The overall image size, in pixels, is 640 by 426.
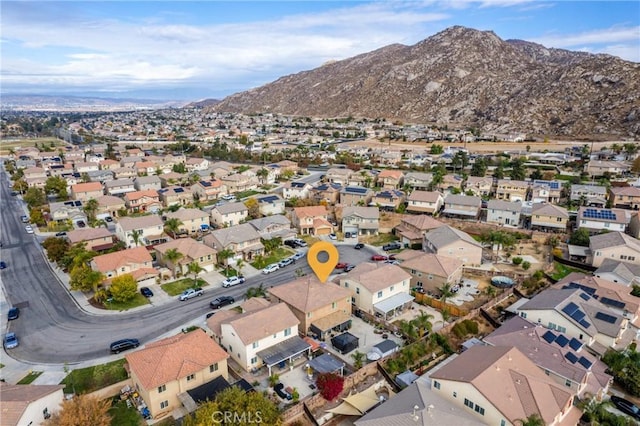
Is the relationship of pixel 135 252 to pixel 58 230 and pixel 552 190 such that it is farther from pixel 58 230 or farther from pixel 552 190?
pixel 552 190

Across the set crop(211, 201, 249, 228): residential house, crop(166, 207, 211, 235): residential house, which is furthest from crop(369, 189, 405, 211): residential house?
crop(166, 207, 211, 235): residential house

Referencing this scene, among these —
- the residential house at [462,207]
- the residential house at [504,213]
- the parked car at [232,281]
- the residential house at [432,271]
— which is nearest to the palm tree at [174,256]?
the parked car at [232,281]

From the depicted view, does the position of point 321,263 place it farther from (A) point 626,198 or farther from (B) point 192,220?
(A) point 626,198

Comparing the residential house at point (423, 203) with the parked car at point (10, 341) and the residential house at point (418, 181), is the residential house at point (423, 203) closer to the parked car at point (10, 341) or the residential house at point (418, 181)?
the residential house at point (418, 181)

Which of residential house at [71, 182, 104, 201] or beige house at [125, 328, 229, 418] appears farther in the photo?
residential house at [71, 182, 104, 201]

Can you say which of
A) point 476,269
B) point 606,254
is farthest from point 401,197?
point 606,254

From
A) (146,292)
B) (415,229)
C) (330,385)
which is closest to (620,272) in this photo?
(415,229)

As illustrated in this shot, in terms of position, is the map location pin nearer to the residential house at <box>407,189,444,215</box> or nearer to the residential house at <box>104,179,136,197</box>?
the residential house at <box>407,189,444,215</box>
